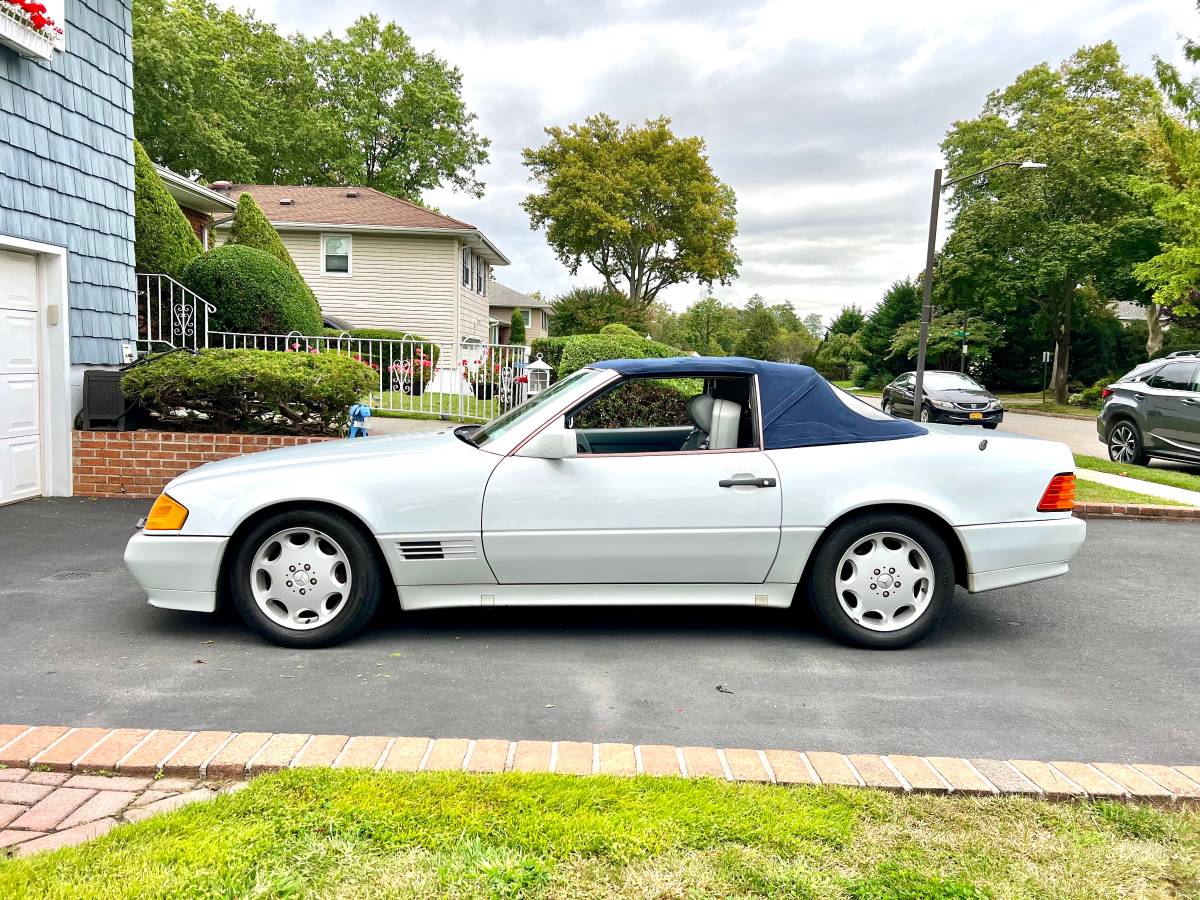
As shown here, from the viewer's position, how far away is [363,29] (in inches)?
1703

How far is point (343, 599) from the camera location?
13.7 ft

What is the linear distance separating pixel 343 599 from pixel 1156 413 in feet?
41.8

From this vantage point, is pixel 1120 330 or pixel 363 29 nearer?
pixel 1120 330

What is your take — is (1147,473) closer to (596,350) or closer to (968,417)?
(596,350)

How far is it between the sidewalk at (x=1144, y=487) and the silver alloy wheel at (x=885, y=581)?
6642 mm

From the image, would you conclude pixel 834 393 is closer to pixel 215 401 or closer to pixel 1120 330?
pixel 215 401

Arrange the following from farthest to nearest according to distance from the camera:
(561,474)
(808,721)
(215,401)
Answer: (215,401), (561,474), (808,721)

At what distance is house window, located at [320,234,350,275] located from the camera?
1062 inches

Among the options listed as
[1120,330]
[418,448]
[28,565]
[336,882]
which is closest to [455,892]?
[336,882]

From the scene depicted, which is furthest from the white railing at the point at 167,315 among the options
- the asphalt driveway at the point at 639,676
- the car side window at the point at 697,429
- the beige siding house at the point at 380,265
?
the beige siding house at the point at 380,265

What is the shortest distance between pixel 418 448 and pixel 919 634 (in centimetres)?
276

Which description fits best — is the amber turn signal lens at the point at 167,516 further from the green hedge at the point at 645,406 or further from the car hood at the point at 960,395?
the car hood at the point at 960,395

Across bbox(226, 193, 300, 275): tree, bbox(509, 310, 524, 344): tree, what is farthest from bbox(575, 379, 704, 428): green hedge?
bbox(509, 310, 524, 344): tree

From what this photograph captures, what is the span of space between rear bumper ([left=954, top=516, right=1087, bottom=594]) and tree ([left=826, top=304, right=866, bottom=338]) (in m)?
54.1
